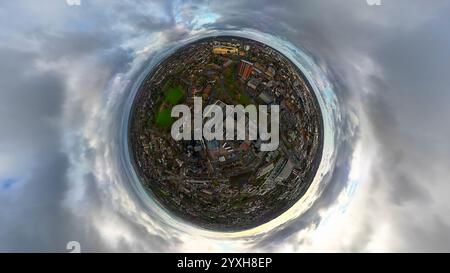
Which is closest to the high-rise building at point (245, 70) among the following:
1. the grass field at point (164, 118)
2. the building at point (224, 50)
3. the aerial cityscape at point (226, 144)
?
the aerial cityscape at point (226, 144)

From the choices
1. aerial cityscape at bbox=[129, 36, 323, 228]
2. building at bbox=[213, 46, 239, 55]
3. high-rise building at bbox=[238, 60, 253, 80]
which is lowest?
aerial cityscape at bbox=[129, 36, 323, 228]

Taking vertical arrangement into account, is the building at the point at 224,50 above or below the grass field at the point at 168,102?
above

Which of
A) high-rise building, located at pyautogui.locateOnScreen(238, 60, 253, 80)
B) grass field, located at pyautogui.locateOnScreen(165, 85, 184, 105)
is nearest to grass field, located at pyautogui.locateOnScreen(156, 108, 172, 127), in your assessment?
grass field, located at pyautogui.locateOnScreen(165, 85, 184, 105)

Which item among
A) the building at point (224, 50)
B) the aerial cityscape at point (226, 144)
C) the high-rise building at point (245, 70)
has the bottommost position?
the aerial cityscape at point (226, 144)

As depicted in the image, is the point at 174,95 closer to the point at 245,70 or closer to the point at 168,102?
the point at 168,102

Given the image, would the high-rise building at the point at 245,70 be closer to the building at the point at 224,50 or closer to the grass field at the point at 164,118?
the building at the point at 224,50

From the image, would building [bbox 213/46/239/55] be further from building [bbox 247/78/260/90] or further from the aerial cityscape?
building [bbox 247/78/260/90]
